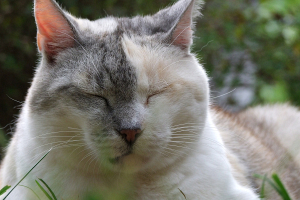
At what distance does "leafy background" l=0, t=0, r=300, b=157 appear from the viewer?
177 inches

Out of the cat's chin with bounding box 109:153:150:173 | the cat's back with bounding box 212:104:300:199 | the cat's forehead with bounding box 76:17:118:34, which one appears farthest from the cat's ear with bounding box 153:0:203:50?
the cat's back with bounding box 212:104:300:199

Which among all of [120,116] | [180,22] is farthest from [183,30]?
[120,116]

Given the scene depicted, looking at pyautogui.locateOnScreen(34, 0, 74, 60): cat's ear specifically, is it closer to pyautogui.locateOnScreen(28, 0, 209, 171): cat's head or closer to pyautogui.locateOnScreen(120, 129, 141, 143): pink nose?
pyautogui.locateOnScreen(28, 0, 209, 171): cat's head

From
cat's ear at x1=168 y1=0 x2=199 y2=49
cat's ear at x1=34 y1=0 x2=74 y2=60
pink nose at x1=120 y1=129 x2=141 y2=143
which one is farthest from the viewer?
cat's ear at x1=168 y1=0 x2=199 y2=49

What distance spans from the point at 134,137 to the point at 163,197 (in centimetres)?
42

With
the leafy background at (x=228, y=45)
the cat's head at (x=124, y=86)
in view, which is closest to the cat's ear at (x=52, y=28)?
→ the cat's head at (x=124, y=86)

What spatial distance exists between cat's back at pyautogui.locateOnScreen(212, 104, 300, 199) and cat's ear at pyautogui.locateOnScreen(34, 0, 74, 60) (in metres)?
1.32

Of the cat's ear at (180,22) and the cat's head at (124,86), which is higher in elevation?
the cat's ear at (180,22)

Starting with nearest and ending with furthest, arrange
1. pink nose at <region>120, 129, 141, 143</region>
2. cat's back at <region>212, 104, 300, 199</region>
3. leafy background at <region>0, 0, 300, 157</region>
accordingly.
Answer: pink nose at <region>120, 129, 141, 143</region> → cat's back at <region>212, 104, 300, 199</region> → leafy background at <region>0, 0, 300, 157</region>

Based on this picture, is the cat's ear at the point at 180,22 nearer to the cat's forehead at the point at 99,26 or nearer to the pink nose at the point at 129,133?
the cat's forehead at the point at 99,26

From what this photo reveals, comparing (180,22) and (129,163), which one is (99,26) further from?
(129,163)

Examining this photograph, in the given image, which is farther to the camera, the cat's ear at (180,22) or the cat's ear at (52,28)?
the cat's ear at (180,22)

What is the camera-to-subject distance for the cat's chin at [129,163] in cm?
193

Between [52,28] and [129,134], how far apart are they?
2.50ft
